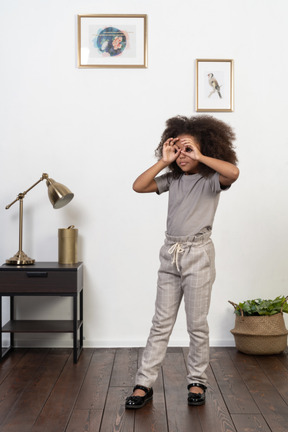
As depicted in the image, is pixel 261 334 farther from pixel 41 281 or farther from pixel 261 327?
pixel 41 281

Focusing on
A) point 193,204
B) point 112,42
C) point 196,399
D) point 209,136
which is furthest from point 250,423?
point 112,42

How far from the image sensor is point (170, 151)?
88.7 inches

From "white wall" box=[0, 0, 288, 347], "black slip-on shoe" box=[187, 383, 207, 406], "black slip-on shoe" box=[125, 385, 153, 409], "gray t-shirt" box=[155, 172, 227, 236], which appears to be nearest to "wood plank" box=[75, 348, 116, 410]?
"black slip-on shoe" box=[125, 385, 153, 409]

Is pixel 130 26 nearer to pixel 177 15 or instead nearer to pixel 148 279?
pixel 177 15

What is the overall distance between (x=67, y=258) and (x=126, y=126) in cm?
86

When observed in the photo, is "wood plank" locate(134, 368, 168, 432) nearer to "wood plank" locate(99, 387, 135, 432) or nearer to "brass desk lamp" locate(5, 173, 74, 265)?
"wood plank" locate(99, 387, 135, 432)

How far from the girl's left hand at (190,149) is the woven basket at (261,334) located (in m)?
1.26

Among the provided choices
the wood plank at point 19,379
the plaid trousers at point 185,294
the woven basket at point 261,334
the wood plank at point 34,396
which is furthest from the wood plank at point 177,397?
the wood plank at point 19,379

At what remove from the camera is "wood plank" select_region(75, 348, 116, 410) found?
2.28 meters

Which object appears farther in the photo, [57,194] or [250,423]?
[57,194]

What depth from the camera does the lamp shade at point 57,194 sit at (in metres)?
2.98

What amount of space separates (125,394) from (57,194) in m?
1.12

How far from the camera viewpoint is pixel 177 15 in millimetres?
3295

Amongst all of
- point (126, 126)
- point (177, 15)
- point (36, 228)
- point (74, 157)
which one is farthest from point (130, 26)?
point (36, 228)
